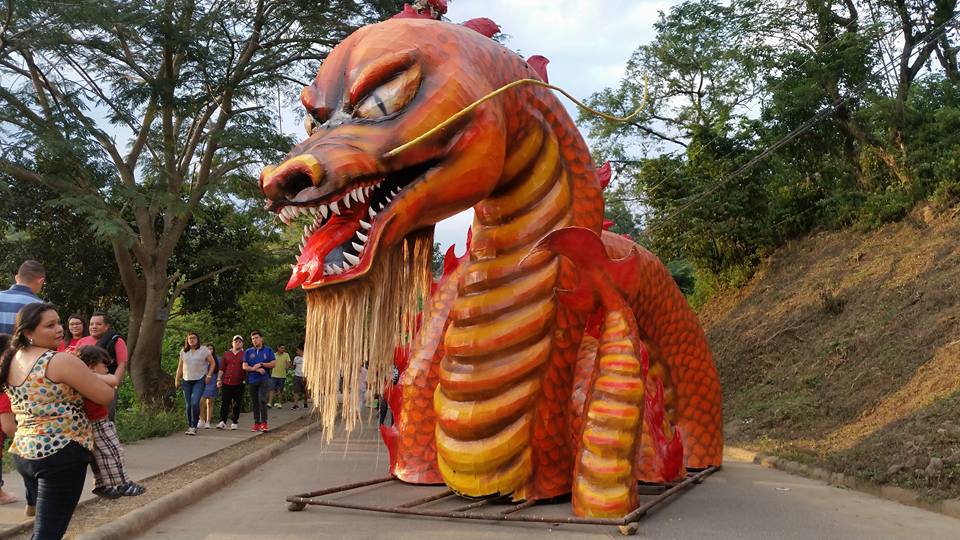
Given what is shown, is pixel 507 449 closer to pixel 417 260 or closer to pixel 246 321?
pixel 417 260

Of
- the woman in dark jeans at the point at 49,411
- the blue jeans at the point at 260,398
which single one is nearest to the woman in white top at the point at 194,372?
the blue jeans at the point at 260,398

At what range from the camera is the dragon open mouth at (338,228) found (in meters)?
3.41

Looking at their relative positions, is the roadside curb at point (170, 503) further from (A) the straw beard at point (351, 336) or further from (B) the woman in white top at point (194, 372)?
(B) the woman in white top at point (194, 372)

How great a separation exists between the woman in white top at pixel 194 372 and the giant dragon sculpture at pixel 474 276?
16.8 ft

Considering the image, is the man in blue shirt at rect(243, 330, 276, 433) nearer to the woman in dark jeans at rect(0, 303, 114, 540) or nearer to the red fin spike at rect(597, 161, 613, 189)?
the red fin spike at rect(597, 161, 613, 189)

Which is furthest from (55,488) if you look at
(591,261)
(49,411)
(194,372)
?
(194,372)

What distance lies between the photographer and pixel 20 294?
4789 millimetres

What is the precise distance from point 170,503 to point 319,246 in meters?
2.79

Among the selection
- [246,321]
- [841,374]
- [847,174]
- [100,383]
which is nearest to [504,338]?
[100,383]

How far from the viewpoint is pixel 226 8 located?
12570mm

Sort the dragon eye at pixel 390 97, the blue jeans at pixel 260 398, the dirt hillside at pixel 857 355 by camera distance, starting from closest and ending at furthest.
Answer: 1. the dragon eye at pixel 390 97
2. the dirt hillside at pixel 857 355
3. the blue jeans at pixel 260 398

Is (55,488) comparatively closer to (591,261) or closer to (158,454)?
(591,261)

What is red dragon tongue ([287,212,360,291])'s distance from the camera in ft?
11.5

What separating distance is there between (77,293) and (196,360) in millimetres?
7752
